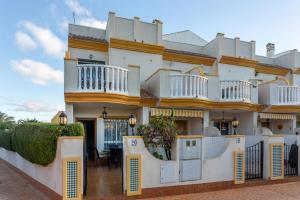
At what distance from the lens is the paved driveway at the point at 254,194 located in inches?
346

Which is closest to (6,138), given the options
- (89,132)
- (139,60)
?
(89,132)

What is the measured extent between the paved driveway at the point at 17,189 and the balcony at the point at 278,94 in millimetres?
15898

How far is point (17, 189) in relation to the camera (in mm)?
10094

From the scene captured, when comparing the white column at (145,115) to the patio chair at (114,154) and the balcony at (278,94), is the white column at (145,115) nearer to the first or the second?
the patio chair at (114,154)

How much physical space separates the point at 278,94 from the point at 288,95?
3.20 ft

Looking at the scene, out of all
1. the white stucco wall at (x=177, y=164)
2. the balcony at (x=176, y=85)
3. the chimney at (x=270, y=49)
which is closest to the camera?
the white stucco wall at (x=177, y=164)

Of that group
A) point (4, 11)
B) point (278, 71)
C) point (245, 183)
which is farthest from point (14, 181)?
point (278, 71)

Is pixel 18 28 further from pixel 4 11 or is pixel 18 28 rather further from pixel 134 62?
pixel 134 62

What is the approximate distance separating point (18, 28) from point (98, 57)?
15.8 ft

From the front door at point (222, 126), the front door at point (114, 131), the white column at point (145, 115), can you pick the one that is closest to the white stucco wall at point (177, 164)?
the white column at point (145, 115)

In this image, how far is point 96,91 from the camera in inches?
467

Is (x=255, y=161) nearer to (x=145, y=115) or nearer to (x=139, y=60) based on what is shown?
(x=145, y=115)

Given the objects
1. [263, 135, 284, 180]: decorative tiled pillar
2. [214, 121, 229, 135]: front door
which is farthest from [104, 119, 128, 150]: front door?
[263, 135, 284, 180]: decorative tiled pillar

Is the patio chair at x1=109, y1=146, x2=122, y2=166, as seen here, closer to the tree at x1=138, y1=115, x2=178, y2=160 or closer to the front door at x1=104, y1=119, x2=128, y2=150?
the front door at x1=104, y1=119, x2=128, y2=150
